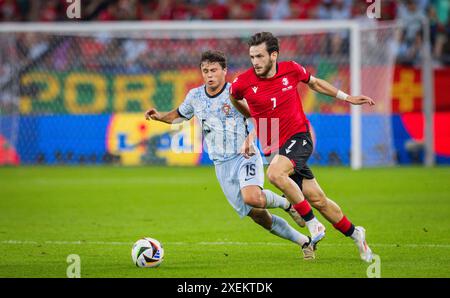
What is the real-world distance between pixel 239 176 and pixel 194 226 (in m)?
3.00

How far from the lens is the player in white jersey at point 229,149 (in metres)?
9.47

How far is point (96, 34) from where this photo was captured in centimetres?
2225

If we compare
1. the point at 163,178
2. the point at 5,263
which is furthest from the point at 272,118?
the point at 163,178

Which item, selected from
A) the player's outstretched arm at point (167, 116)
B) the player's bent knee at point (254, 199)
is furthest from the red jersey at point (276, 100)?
the player's outstretched arm at point (167, 116)

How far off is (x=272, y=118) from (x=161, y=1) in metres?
17.5

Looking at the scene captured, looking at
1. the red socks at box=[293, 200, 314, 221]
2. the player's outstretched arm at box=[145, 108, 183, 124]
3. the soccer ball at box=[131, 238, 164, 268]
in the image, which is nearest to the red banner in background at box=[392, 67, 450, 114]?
the player's outstretched arm at box=[145, 108, 183, 124]

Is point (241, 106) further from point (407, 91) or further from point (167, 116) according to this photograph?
point (407, 91)

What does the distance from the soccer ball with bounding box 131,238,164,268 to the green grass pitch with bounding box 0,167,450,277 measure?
0.09m

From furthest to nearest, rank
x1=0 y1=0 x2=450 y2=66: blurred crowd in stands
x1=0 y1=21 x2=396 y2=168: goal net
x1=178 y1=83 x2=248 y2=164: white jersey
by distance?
x1=0 y1=0 x2=450 y2=66: blurred crowd in stands, x1=0 y1=21 x2=396 y2=168: goal net, x1=178 y1=83 x2=248 y2=164: white jersey

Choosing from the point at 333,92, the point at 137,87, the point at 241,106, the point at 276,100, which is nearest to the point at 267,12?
the point at 137,87

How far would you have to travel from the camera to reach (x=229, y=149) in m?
9.77

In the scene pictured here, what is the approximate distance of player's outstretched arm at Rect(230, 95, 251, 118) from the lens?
9.58 metres

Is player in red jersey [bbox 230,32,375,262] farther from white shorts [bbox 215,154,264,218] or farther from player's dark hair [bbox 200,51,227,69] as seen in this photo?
player's dark hair [bbox 200,51,227,69]

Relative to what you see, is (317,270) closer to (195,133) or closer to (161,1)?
(195,133)
